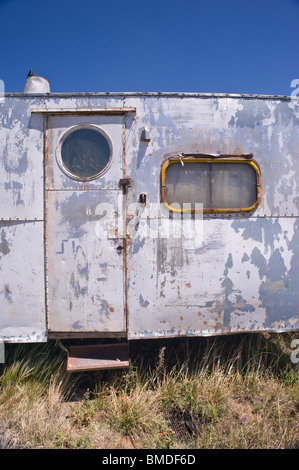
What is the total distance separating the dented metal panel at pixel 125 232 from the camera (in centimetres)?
265

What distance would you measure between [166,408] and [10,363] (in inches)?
67.9

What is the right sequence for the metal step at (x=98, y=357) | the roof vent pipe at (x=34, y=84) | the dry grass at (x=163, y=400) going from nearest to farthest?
the dry grass at (x=163, y=400) → the metal step at (x=98, y=357) → the roof vent pipe at (x=34, y=84)

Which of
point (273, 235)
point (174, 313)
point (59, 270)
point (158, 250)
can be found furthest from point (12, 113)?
point (273, 235)

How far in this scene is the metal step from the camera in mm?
2635

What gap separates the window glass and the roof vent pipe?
1.64 meters

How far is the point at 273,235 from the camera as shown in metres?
2.77

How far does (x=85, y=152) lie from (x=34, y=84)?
3.27ft

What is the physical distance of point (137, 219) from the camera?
2672mm

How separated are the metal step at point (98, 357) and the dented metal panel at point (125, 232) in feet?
0.77

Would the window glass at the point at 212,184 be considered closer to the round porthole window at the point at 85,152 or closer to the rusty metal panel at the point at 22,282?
the round porthole window at the point at 85,152

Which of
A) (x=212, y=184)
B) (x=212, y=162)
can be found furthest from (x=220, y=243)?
(x=212, y=162)

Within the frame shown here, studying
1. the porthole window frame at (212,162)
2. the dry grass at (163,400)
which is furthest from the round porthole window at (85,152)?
the dry grass at (163,400)
